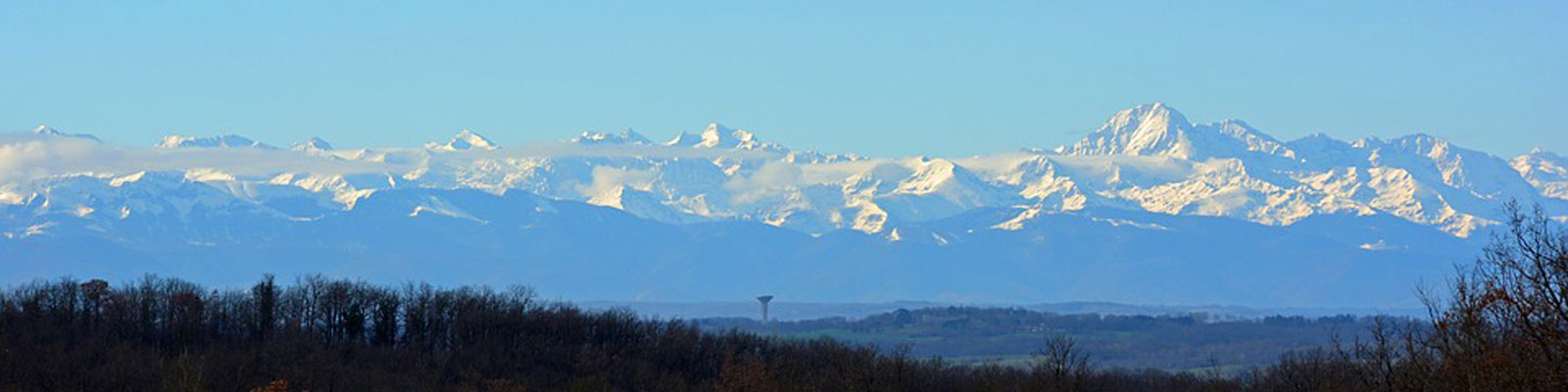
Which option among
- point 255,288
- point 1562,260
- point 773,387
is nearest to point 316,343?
point 255,288

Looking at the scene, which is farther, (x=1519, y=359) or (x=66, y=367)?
(x=66, y=367)

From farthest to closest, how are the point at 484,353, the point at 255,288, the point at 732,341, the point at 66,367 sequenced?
the point at 732,341, the point at 255,288, the point at 484,353, the point at 66,367

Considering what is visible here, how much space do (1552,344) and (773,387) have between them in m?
76.7

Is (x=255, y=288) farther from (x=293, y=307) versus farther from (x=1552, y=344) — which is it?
(x=1552, y=344)

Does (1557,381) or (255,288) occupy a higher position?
(255,288)

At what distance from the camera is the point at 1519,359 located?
5728 cm

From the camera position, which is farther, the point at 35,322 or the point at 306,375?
the point at 35,322

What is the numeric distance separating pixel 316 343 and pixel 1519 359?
111509 mm

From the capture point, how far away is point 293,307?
17275cm

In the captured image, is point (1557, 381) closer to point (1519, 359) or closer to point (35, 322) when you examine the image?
point (1519, 359)

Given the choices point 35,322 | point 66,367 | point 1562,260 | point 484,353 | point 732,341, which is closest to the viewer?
point 1562,260

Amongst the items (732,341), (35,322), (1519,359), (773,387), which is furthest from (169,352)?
(1519,359)

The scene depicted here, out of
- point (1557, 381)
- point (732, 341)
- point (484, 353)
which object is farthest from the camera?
point (732, 341)

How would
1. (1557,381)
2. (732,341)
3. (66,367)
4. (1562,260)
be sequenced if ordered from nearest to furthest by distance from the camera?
(1557,381) → (1562,260) → (66,367) → (732,341)
